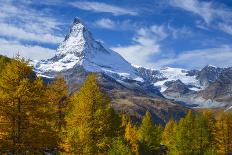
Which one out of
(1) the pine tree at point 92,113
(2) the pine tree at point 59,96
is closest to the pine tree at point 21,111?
(1) the pine tree at point 92,113

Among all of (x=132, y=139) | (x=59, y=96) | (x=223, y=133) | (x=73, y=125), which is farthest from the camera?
(x=223, y=133)

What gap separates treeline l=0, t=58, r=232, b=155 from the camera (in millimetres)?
39250

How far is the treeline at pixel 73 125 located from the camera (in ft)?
129

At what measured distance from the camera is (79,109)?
55.7 m

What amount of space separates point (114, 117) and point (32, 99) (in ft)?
108

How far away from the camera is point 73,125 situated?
183ft

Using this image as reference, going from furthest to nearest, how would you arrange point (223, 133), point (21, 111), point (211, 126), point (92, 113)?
point (211, 126), point (223, 133), point (92, 113), point (21, 111)

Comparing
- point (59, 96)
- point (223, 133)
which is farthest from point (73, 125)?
point (223, 133)

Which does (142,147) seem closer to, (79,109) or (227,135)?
(227,135)

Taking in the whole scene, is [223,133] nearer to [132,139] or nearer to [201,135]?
[201,135]

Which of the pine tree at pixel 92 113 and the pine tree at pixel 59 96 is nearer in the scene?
the pine tree at pixel 92 113

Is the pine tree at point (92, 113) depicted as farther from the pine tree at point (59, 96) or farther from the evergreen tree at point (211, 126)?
the evergreen tree at point (211, 126)

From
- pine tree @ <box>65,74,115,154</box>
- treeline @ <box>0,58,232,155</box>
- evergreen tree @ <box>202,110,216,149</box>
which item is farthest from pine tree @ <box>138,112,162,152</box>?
pine tree @ <box>65,74,115,154</box>

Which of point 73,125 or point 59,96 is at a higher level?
point 59,96
